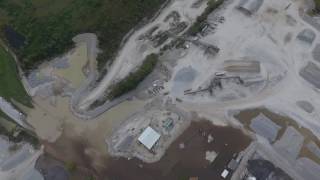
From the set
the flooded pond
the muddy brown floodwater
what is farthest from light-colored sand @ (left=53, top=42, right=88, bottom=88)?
the flooded pond

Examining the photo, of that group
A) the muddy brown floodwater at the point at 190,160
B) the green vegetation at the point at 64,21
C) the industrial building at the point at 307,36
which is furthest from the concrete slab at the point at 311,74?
the green vegetation at the point at 64,21

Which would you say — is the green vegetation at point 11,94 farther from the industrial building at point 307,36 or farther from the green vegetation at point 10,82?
the industrial building at point 307,36

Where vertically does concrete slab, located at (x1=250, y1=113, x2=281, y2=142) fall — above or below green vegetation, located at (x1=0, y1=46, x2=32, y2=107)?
below

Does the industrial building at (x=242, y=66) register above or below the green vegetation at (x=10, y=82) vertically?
below

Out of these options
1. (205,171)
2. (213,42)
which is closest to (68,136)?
(205,171)

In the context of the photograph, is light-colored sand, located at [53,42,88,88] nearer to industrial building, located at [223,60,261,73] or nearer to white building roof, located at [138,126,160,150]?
white building roof, located at [138,126,160,150]

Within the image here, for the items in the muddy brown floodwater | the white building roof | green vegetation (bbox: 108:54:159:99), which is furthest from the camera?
green vegetation (bbox: 108:54:159:99)

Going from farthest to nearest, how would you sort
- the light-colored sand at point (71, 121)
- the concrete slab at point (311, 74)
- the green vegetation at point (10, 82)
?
the green vegetation at point (10, 82) < the concrete slab at point (311, 74) < the light-colored sand at point (71, 121)
